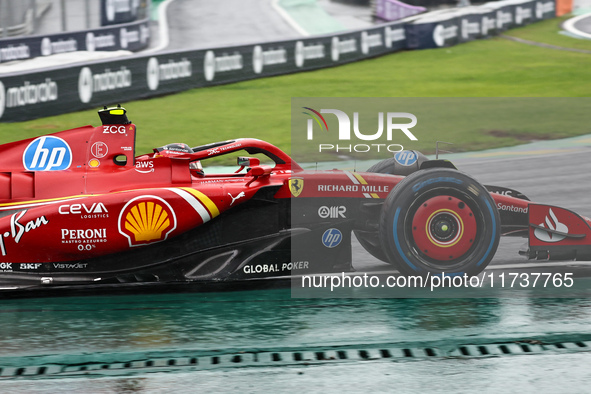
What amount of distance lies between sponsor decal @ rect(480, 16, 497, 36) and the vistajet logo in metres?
18.6

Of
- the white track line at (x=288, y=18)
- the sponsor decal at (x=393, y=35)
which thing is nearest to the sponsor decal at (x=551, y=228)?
the sponsor decal at (x=393, y=35)

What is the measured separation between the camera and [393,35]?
21312mm

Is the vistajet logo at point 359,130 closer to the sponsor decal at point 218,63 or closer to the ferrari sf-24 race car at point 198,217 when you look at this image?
the ferrari sf-24 race car at point 198,217

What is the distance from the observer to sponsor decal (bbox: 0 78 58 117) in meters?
13.2

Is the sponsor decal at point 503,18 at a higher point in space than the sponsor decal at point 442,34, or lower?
higher

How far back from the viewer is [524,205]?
6117 millimetres

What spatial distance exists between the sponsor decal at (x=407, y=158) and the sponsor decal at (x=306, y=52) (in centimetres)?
1295

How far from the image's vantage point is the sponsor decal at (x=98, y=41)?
800 inches

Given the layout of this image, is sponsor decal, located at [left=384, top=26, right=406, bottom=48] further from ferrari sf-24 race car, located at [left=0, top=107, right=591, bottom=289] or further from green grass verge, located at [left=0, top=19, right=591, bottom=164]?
ferrari sf-24 race car, located at [left=0, top=107, right=591, bottom=289]

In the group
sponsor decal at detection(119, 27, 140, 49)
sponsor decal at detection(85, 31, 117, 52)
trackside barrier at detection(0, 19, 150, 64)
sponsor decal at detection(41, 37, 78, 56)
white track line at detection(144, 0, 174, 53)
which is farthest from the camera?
white track line at detection(144, 0, 174, 53)

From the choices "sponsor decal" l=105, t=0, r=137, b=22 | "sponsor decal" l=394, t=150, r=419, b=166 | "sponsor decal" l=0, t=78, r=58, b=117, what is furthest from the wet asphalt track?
"sponsor decal" l=394, t=150, r=419, b=166

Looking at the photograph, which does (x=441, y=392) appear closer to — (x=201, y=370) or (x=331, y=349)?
(x=331, y=349)

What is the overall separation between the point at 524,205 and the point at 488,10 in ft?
63.8

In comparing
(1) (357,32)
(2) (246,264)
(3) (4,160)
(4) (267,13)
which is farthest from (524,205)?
(4) (267,13)
